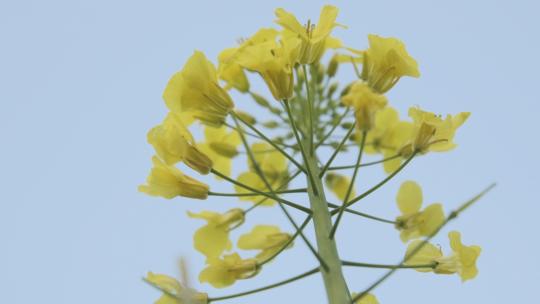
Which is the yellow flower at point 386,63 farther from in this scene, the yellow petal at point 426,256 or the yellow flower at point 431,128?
the yellow petal at point 426,256

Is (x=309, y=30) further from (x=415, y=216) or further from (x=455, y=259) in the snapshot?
(x=455, y=259)

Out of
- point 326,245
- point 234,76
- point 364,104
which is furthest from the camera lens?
point 234,76

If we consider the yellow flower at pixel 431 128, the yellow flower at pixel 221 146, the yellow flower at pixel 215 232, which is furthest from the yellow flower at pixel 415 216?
the yellow flower at pixel 221 146

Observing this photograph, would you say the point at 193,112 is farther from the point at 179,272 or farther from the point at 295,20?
the point at 179,272

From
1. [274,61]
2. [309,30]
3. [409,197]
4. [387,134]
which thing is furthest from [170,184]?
[387,134]

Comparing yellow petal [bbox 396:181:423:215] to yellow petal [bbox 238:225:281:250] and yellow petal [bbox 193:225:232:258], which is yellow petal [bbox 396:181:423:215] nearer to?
yellow petal [bbox 238:225:281:250]

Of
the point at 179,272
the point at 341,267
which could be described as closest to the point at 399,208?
the point at 341,267
